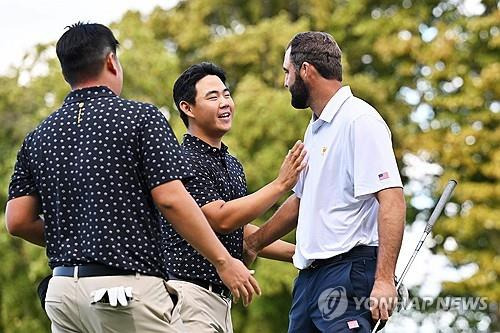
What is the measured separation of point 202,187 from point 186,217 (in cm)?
142

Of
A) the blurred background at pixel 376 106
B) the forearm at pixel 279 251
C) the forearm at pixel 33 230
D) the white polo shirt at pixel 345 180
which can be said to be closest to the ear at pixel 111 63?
the forearm at pixel 33 230

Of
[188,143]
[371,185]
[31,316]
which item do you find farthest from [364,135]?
[31,316]

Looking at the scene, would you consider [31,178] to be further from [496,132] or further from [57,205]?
[496,132]

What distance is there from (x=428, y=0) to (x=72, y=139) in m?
19.8

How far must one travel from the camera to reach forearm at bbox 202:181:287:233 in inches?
235

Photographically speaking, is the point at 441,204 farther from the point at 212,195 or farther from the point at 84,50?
the point at 84,50

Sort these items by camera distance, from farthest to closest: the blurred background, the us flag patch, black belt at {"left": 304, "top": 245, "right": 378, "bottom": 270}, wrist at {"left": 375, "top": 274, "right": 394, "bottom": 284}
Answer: the blurred background
black belt at {"left": 304, "top": 245, "right": 378, "bottom": 270}
the us flag patch
wrist at {"left": 375, "top": 274, "right": 394, "bottom": 284}

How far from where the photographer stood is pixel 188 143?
6.71 metres

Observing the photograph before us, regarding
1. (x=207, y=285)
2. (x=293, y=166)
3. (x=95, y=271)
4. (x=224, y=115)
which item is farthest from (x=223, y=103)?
(x=95, y=271)

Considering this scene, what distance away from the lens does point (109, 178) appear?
4.90m

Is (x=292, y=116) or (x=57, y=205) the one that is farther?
(x=292, y=116)

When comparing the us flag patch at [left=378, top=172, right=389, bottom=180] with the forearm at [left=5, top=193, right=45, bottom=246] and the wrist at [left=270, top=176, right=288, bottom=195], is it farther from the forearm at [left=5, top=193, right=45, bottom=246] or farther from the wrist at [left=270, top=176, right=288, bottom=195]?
the forearm at [left=5, top=193, right=45, bottom=246]

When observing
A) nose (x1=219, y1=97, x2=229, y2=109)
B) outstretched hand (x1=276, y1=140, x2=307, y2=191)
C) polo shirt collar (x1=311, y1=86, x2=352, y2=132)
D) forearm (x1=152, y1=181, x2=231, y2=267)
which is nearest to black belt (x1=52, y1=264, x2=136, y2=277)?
forearm (x1=152, y1=181, x2=231, y2=267)

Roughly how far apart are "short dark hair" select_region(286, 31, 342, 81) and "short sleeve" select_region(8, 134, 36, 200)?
1.61 metres
